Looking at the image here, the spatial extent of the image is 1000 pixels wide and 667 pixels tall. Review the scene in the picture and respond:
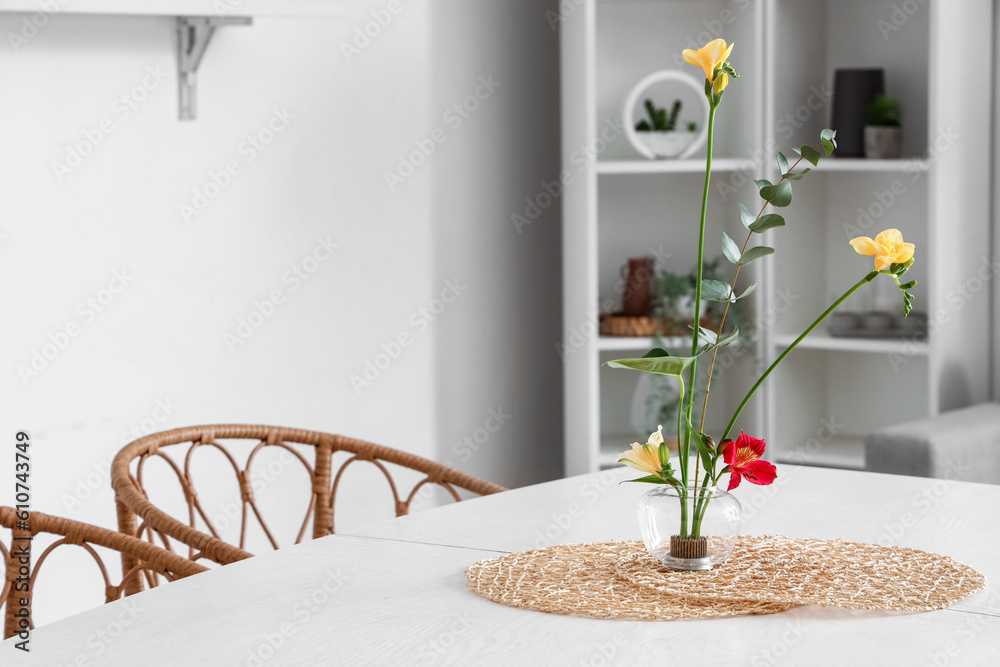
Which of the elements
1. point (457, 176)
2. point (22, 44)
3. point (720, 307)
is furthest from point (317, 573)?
point (720, 307)

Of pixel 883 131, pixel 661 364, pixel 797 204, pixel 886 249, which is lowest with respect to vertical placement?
pixel 661 364

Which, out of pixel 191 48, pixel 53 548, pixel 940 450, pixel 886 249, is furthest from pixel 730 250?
pixel 191 48

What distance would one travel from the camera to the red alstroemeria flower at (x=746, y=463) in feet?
3.56

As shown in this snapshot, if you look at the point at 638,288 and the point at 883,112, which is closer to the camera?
the point at 883,112

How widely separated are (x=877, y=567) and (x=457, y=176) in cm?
202

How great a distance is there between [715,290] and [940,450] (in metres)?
1.61

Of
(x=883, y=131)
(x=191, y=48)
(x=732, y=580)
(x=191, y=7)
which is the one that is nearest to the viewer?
(x=732, y=580)

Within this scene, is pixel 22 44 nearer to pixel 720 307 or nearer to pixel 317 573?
pixel 317 573

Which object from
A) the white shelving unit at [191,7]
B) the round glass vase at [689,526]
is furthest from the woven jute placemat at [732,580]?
the white shelving unit at [191,7]

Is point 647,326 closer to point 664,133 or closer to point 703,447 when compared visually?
point 664,133

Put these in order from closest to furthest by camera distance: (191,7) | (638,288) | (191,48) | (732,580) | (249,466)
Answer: (732,580) < (249,466) < (191,7) < (191,48) < (638,288)

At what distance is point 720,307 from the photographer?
3174mm

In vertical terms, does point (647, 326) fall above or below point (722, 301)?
below

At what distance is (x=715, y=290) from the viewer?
1.07m
